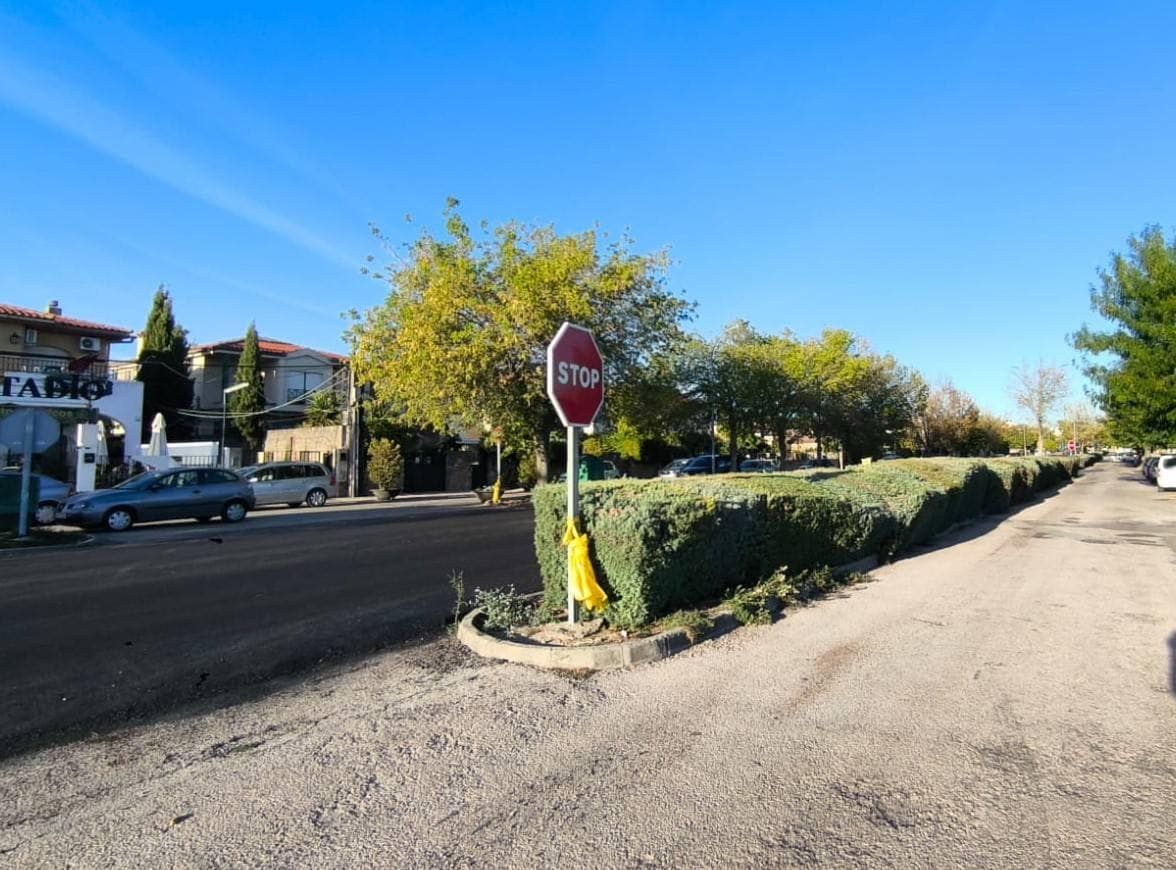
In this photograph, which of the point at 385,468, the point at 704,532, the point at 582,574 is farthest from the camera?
the point at 385,468

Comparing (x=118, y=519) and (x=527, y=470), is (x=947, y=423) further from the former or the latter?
(x=118, y=519)

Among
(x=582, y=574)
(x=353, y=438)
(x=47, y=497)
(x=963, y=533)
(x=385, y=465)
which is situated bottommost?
(x=963, y=533)

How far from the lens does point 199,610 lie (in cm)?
765

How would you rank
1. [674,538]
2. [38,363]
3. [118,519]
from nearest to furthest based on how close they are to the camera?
1. [674,538]
2. [118,519]
3. [38,363]

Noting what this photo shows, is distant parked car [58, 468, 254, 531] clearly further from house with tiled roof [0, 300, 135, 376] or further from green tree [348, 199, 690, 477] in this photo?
house with tiled roof [0, 300, 135, 376]

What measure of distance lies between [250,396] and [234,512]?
84.4ft

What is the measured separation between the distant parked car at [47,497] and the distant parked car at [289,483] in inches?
210

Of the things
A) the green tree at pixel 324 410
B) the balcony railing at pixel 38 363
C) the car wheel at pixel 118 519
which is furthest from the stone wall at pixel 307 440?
the car wheel at pixel 118 519

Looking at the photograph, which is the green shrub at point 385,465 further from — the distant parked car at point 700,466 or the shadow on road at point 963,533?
the shadow on road at point 963,533

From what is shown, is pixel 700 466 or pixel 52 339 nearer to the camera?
pixel 52 339

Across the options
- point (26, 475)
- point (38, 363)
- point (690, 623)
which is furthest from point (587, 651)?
point (38, 363)

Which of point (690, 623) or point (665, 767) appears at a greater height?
point (690, 623)

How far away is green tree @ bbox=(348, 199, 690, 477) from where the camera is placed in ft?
69.6

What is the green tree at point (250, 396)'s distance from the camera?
1655 inches
